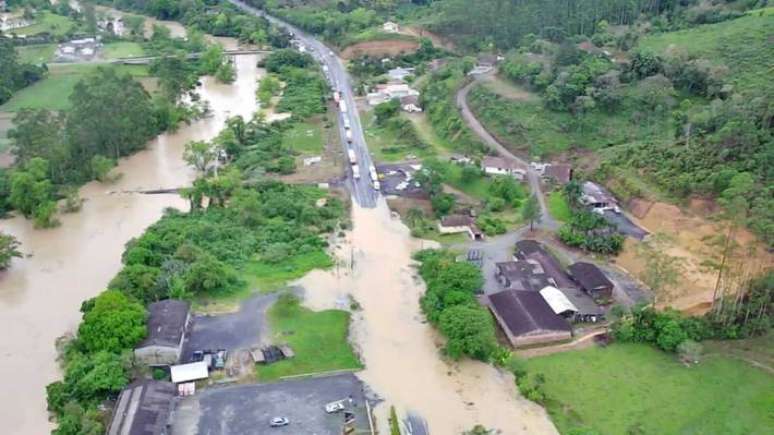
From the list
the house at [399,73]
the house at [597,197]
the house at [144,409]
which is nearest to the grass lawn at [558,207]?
the house at [597,197]

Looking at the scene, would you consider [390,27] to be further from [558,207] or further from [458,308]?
[458,308]

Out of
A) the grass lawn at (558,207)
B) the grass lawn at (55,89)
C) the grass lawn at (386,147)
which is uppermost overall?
the grass lawn at (55,89)

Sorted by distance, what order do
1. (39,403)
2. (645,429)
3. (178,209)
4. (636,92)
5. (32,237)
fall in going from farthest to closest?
(636,92) < (178,209) < (32,237) < (39,403) < (645,429)

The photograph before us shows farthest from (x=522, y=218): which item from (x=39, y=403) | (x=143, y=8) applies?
(x=143, y=8)

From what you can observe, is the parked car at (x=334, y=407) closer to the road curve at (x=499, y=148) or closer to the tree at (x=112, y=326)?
the tree at (x=112, y=326)

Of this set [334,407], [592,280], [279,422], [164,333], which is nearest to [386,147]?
[592,280]

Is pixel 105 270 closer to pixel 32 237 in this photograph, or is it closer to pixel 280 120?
pixel 32 237
